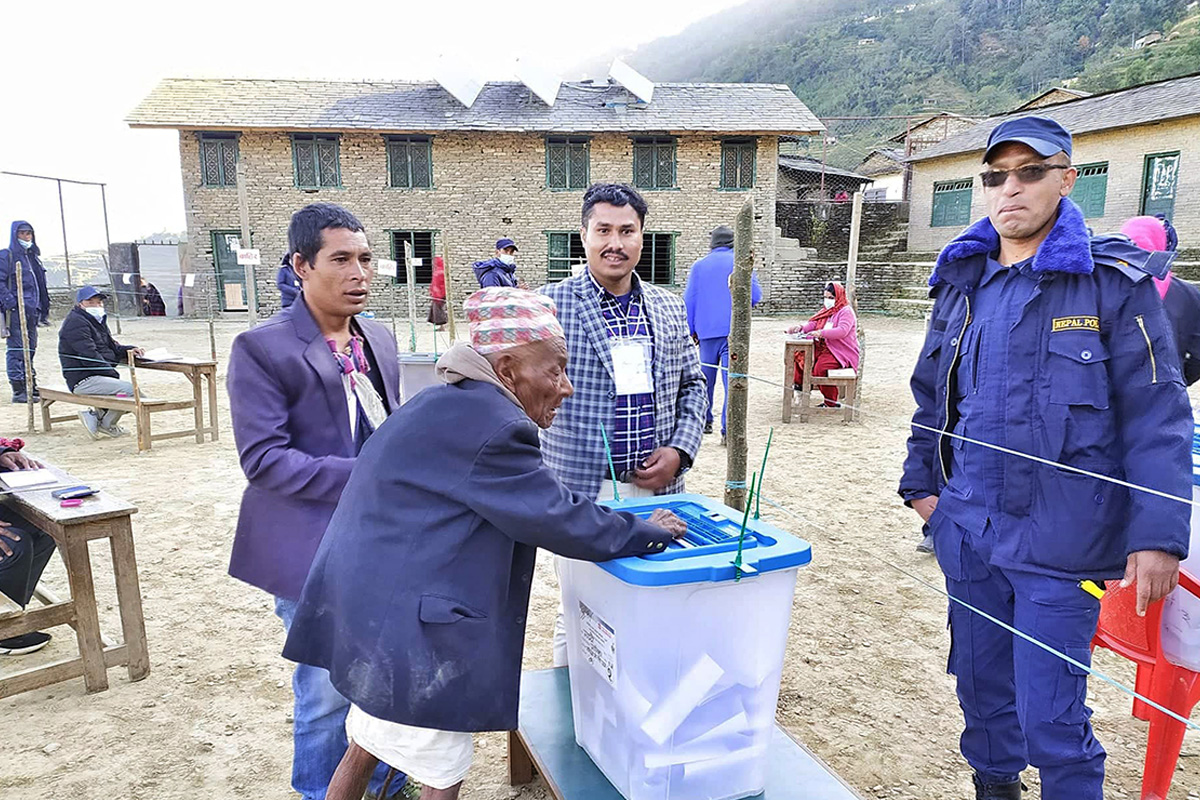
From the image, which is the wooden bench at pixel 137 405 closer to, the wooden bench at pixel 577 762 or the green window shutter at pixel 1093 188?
the wooden bench at pixel 577 762

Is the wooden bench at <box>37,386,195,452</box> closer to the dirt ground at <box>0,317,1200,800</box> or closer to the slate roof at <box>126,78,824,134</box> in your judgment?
the dirt ground at <box>0,317,1200,800</box>

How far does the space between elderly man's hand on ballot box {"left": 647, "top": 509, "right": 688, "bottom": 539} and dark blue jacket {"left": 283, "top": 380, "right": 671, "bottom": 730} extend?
0.47 ft

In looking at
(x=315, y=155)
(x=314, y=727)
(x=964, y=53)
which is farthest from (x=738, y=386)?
(x=964, y=53)

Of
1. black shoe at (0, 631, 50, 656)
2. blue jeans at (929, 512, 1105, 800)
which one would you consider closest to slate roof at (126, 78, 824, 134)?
black shoe at (0, 631, 50, 656)

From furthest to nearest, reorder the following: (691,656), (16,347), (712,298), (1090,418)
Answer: (16,347), (712,298), (1090,418), (691,656)

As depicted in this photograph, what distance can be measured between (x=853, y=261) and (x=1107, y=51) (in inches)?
2277

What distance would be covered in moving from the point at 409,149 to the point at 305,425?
21.1m

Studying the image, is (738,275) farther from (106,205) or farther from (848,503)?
(106,205)

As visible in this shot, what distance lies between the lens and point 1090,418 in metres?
1.78

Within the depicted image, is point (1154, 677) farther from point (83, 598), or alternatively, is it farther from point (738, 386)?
point (83, 598)

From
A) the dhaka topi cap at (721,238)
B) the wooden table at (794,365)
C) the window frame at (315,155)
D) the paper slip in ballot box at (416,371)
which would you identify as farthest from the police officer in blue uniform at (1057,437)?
the window frame at (315,155)

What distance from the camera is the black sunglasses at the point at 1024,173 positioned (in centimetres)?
185

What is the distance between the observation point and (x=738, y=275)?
344cm

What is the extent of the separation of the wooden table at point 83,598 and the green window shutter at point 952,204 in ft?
82.1
